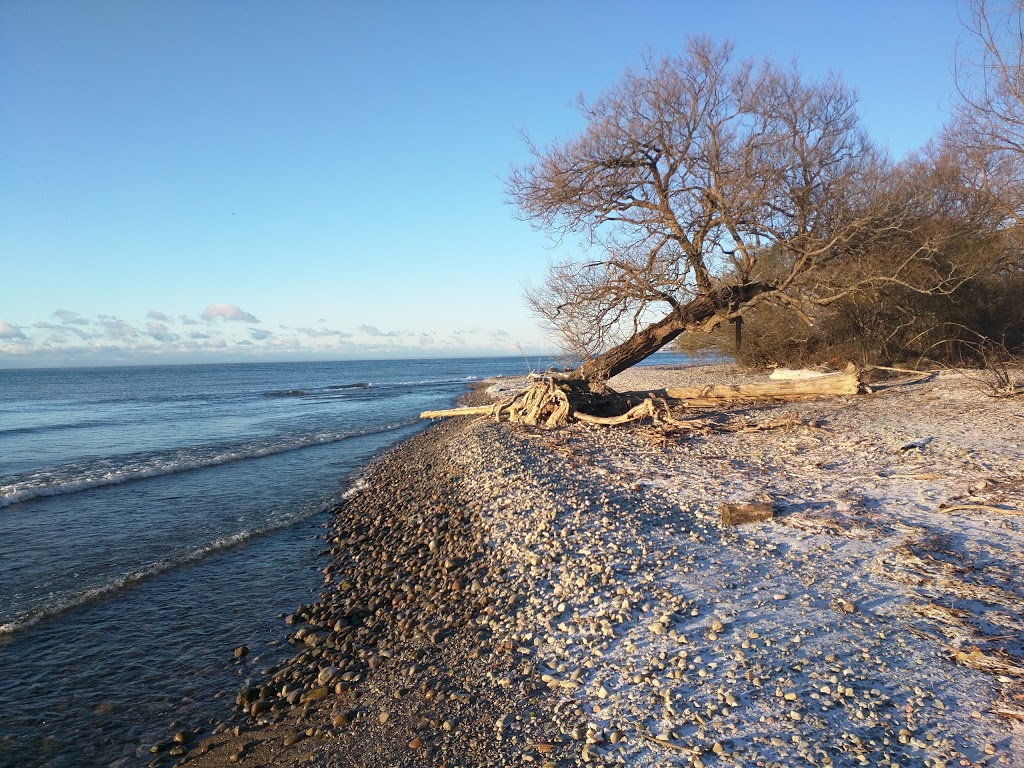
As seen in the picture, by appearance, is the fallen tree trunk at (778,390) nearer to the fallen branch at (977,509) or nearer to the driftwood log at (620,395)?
the driftwood log at (620,395)

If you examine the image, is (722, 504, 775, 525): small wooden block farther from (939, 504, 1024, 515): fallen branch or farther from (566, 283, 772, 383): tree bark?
(566, 283, 772, 383): tree bark

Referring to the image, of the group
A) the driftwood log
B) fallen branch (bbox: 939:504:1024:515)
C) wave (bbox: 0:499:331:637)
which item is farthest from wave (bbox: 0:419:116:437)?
fallen branch (bbox: 939:504:1024:515)

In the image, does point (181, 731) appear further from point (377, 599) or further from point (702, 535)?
point (702, 535)

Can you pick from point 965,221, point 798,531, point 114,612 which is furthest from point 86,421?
point 965,221

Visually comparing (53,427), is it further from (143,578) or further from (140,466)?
(143,578)

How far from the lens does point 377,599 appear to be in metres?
6.69

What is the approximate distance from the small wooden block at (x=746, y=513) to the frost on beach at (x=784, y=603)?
17cm

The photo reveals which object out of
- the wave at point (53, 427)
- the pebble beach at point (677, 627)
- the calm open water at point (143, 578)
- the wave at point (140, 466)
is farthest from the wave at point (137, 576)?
the wave at point (53, 427)

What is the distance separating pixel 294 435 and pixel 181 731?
56.8 feet

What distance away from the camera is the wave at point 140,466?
42.6 ft

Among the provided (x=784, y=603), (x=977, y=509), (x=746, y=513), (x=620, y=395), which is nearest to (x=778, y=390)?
(x=620, y=395)

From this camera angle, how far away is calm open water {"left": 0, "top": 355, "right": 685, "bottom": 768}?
504cm

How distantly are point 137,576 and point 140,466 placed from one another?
9.04 m

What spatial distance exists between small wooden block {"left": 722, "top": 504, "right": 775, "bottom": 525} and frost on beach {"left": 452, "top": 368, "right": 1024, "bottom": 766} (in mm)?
174
